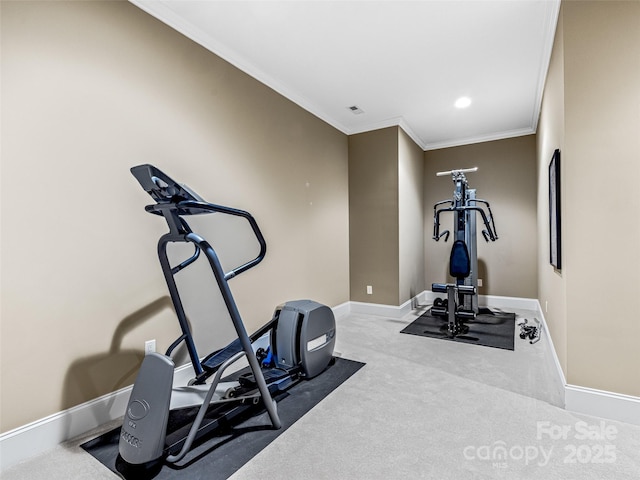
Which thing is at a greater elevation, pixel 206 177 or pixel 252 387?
pixel 206 177

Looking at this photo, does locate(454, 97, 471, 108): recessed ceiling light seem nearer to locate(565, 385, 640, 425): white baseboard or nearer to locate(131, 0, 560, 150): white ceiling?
locate(131, 0, 560, 150): white ceiling

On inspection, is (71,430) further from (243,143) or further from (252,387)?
(243,143)

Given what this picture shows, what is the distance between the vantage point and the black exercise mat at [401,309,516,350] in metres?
3.47

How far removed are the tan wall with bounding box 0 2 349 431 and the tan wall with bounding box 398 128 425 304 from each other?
2333mm

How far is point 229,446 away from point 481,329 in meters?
3.22

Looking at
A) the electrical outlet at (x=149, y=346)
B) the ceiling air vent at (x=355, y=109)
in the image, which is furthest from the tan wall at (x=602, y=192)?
the electrical outlet at (x=149, y=346)

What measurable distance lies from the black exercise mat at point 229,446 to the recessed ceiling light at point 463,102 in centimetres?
346

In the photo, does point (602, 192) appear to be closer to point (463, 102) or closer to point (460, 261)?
point (460, 261)

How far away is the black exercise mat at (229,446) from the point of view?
1572 mm

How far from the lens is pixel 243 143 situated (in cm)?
306

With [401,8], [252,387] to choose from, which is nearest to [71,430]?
[252,387]

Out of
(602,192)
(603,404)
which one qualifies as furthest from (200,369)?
(602,192)

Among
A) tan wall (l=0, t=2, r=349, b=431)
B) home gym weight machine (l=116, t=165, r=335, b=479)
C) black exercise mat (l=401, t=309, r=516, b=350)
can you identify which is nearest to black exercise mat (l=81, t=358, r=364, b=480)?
home gym weight machine (l=116, t=165, r=335, b=479)

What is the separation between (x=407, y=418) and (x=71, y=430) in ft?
6.35
